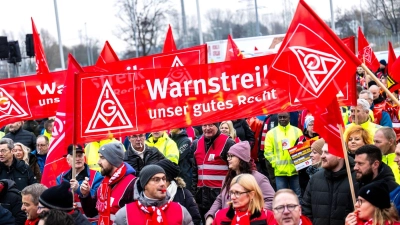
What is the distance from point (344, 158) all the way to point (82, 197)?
271 centimetres

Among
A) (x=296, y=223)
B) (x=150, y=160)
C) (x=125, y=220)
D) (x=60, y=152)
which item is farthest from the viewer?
(x=150, y=160)

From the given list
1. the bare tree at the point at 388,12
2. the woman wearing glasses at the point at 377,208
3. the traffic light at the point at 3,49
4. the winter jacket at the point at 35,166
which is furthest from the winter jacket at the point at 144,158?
the bare tree at the point at 388,12

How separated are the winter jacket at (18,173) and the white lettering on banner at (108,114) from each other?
9.88ft

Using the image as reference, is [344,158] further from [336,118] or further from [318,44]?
[318,44]

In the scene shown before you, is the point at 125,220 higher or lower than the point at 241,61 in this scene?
lower

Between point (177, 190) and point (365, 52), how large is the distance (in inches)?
432

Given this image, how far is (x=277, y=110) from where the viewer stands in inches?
324

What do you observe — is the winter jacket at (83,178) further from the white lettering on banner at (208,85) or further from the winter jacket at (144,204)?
the winter jacket at (144,204)

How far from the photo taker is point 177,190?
8570 millimetres

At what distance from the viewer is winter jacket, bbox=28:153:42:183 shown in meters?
12.1

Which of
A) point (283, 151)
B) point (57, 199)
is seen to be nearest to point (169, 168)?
point (57, 199)

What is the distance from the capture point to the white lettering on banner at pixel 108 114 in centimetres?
824

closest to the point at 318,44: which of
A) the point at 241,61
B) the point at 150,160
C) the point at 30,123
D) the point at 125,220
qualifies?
the point at 241,61

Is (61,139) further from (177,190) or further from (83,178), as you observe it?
(177,190)
